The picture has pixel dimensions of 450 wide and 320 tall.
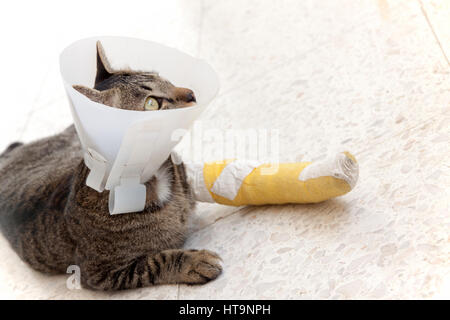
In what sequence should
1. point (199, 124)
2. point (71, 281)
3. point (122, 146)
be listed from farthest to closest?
point (199, 124), point (71, 281), point (122, 146)

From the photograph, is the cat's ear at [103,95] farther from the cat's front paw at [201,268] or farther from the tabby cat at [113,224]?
the cat's front paw at [201,268]

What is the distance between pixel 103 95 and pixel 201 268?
0.47 m

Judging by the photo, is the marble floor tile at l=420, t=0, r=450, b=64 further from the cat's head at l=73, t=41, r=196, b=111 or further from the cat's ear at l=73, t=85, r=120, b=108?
the cat's ear at l=73, t=85, r=120, b=108

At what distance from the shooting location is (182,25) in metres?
2.30

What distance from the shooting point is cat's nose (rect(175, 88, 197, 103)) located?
1138 millimetres

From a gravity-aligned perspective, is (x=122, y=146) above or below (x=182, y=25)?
below

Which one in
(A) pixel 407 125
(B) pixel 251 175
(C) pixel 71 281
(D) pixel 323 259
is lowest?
(C) pixel 71 281

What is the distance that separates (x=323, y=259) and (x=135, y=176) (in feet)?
1.56

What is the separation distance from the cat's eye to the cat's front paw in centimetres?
37

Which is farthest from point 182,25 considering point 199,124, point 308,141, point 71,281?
point 71,281

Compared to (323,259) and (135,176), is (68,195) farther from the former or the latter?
(323,259)

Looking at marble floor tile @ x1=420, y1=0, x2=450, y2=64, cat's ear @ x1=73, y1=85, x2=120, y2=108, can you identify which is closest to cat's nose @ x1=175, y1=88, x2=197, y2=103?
cat's ear @ x1=73, y1=85, x2=120, y2=108

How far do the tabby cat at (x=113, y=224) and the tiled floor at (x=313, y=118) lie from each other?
43 mm

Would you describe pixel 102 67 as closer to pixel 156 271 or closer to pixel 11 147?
pixel 156 271
